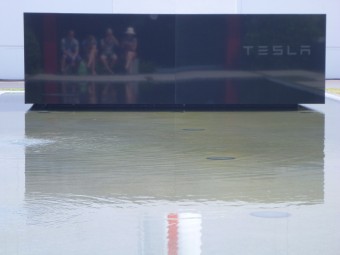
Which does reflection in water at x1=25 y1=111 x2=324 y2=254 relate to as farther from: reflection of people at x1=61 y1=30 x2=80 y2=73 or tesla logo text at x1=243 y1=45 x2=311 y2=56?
tesla logo text at x1=243 y1=45 x2=311 y2=56

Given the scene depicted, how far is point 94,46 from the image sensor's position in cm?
1805

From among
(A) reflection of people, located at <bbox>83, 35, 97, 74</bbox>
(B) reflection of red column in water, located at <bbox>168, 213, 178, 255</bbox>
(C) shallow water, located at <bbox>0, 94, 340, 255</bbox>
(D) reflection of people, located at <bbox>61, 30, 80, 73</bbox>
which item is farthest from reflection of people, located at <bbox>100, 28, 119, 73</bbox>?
(B) reflection of red column in water, located at <bbox>168, 213, 178, 255</bbox>

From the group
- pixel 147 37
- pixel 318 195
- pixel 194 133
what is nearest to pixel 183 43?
pixel 147 37

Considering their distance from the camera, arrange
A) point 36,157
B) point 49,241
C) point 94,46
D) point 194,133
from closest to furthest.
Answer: point 49,241 → point 36,157 → point 194,133 → point 94,46

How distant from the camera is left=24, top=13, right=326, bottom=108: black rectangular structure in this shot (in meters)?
18.0

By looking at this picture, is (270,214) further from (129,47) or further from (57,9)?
(57,9)

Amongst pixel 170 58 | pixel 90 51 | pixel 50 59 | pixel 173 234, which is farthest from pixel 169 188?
pixel 50 59

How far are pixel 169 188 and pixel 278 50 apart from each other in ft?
33.4

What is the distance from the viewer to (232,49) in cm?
1819

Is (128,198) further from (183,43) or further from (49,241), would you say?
(183,43)

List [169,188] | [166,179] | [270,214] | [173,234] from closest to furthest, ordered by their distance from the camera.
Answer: [173,234], [270,214], [169,188], [166,179]

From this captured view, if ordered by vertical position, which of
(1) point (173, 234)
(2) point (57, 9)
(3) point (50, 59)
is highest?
(2) point (57, 9)

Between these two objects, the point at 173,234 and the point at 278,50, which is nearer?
the point at 173,234

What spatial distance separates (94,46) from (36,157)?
747cm
